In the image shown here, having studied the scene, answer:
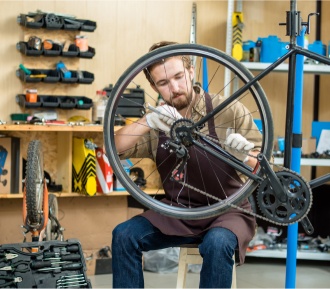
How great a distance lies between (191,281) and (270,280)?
0.50 metres

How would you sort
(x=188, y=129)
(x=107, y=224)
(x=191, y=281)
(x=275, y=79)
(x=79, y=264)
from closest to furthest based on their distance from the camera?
(x=188, y=129) < (x=79, y=264) < (x=191, y=281) < (x=107, y=224) < (x=275, y=79)

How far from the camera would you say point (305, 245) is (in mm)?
4867

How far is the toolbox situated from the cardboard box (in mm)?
1378

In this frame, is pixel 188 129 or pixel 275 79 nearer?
pixel 188 129

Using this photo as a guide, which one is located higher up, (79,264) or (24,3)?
(24,3)

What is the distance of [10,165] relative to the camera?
4449mm

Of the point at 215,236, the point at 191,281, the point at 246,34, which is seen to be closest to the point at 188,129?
the point at 215,236

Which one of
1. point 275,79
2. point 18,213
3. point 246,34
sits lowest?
point 18,213

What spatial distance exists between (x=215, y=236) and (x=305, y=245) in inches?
91.0

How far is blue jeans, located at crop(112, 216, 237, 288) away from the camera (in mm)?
2650

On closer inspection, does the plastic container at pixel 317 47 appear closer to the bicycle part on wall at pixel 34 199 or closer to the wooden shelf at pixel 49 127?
the wooden shelf at pixel 49 127

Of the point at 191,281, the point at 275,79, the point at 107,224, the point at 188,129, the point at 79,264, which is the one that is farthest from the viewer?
the point at 275,79

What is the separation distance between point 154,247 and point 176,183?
0.93ft

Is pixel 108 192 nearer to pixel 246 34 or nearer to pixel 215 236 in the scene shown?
pixel 246 34
